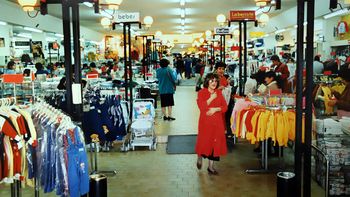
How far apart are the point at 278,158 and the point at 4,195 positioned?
4460 millimetres

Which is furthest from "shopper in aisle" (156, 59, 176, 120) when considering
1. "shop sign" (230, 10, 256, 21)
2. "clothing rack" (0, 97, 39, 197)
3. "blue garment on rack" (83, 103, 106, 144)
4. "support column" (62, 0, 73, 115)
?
"clothing rack" (0, 97, 39, 197)

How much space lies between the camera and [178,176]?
633 centimetres

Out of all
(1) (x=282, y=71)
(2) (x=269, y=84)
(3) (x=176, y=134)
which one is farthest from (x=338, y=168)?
(1) (x=282, y=71)

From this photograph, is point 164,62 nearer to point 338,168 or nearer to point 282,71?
point 282,71

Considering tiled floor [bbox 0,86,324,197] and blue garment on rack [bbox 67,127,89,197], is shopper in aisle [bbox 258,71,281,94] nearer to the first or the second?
tiled floor [bbox 0,86,324,197]

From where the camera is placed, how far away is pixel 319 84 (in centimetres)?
859

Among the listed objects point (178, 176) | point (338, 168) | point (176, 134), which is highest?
point (338, 168)

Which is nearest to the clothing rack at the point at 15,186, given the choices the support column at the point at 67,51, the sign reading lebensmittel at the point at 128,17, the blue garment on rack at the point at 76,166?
the blue garment on rack at the point at 76,166

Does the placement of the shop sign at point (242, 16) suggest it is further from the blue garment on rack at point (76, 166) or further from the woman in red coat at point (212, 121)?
the blue garment on rack at point (76, 166)

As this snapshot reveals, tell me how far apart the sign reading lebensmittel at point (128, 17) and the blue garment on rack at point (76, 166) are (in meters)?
5.36

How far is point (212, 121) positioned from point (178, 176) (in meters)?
0.99

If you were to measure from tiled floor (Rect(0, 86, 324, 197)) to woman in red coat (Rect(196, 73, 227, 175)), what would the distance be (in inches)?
15.9

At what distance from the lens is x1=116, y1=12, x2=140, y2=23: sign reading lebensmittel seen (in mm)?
8938

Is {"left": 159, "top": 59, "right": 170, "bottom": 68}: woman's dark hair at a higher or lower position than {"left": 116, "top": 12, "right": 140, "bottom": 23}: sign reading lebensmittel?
lower
